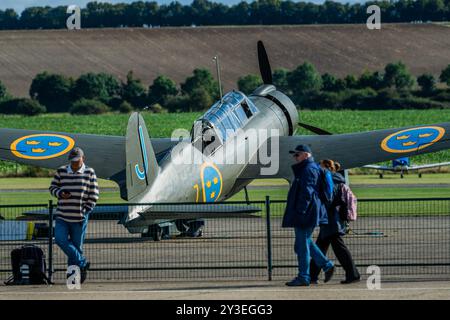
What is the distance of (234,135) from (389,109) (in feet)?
260

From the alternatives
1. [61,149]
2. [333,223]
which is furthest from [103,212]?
[61,149]

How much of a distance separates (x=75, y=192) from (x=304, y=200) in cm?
285

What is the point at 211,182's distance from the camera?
19797 millimetres

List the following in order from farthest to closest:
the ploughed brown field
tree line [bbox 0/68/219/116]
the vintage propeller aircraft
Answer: the ploughed brown field, tree line [bbox 0/68/219/116], the vintage propeller aircraft

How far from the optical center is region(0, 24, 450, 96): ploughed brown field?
401 feet

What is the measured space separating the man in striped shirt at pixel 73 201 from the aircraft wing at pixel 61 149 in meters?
9.19

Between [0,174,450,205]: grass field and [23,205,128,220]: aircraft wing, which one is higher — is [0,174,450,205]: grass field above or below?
below

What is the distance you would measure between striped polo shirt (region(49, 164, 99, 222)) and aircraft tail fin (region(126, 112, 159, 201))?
2.69m

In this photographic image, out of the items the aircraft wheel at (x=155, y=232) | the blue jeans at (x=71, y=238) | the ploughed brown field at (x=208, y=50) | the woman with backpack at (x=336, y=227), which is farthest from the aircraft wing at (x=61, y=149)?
the ploughed brown field at (x=208, y=50)

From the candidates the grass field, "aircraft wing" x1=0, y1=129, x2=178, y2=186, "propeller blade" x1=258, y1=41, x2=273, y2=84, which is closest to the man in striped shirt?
"aircraft wing" x1=0, y1=129, x2=178, y2=186

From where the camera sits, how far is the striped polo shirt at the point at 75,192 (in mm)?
13398

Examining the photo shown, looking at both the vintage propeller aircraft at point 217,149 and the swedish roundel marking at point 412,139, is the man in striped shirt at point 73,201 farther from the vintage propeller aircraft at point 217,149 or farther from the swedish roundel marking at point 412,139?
the swedish roundel marking at point 412,139

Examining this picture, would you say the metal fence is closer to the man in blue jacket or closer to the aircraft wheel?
the aircraft wheel
